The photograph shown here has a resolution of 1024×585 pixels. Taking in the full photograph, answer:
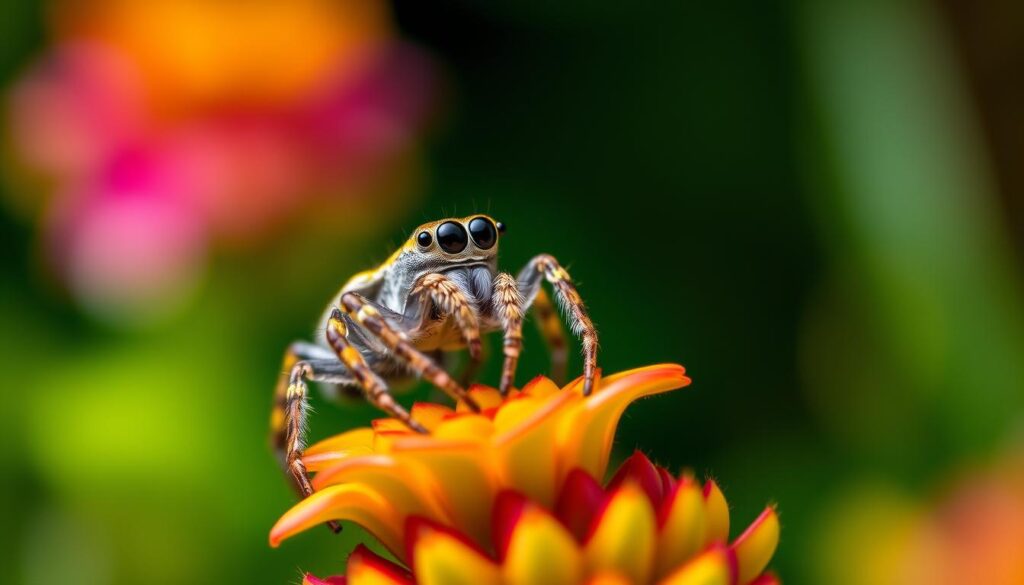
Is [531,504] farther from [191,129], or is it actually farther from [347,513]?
[191,129]

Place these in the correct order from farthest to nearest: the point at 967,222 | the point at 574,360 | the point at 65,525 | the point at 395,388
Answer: the point at 967,222
the point at 574,360
the point at 65,525
the point at 395,388

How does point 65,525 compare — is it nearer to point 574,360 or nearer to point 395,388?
point 574,360

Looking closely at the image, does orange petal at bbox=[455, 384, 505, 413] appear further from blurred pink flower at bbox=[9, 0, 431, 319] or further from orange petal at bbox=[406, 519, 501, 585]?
blurred pink flower at bbox=[9, 0, 431, 319]

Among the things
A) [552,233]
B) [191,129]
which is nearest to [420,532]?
[191,129]

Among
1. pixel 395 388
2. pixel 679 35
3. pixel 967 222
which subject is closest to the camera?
pixel 395 388

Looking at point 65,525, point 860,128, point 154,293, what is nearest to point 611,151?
point 860,128

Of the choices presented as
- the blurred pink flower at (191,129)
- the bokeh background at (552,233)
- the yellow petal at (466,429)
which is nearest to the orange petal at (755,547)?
the yellow petal at (466,429)
